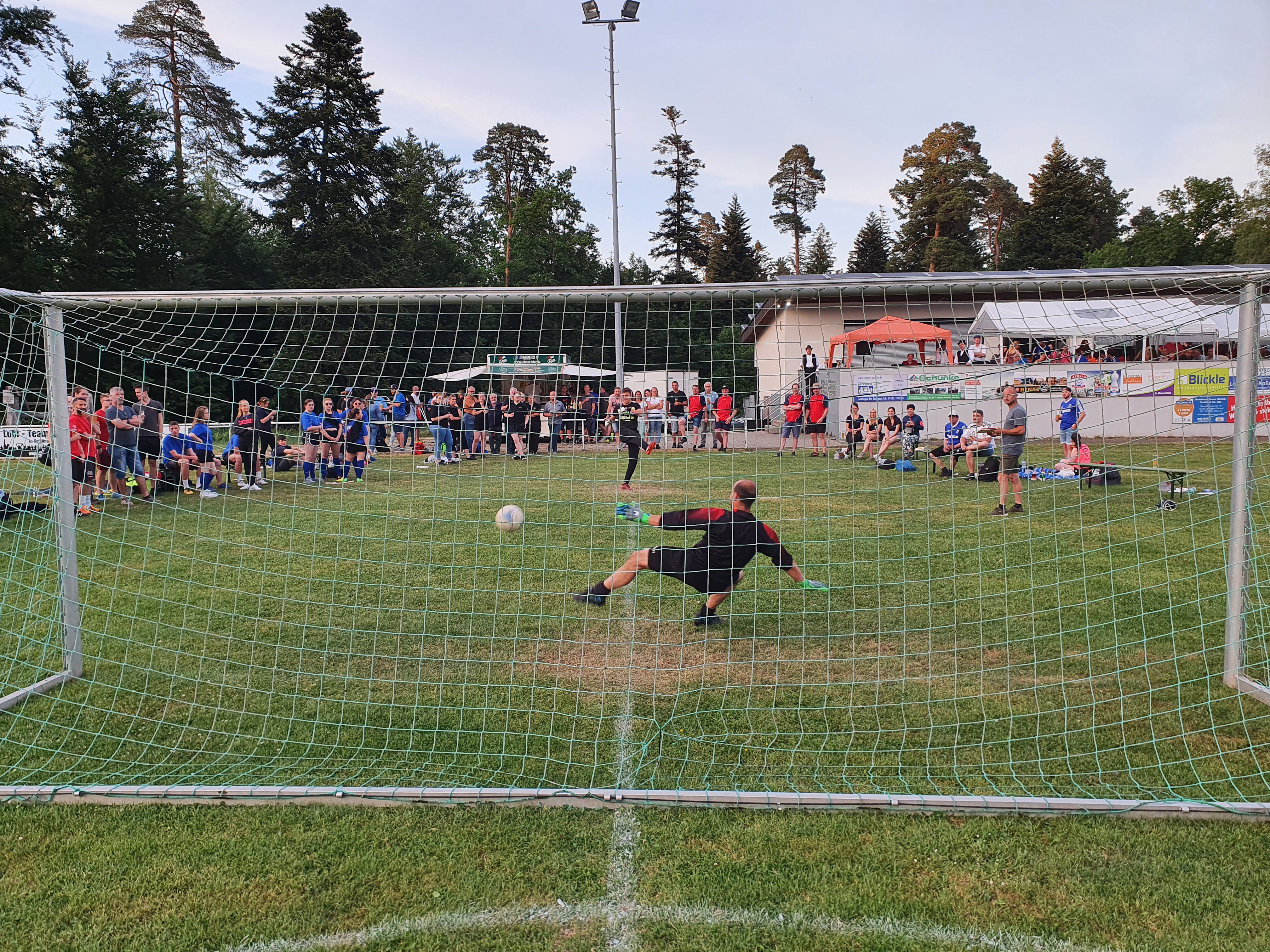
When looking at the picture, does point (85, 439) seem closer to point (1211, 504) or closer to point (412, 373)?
point (1211, 504)

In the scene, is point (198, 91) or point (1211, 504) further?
point (198, 91)

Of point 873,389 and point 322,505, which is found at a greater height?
point 873,389

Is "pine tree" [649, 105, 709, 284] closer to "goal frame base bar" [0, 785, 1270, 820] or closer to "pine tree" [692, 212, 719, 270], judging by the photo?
"pine tree" [692, 212, 719, 270]

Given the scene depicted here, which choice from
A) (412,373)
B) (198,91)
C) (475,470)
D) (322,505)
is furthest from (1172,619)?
(198,91)

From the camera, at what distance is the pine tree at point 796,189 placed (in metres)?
56.2

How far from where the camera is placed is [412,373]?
37562 millimetres

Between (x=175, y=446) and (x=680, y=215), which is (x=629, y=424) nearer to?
(x=175, y=446)

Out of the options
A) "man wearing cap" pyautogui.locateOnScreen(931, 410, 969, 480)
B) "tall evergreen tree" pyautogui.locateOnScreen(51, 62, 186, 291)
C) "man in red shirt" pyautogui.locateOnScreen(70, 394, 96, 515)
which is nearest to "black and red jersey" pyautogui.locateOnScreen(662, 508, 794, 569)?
"man wearing cap" pyautogui.locateOnScreen(931, 410, 969, 480)

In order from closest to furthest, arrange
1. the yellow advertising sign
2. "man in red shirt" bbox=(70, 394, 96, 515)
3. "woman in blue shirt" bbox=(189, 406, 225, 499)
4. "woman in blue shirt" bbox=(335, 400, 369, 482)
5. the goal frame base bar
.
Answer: the goal frame base bar < the yellow advertising sign < "man in red shirt" bbox=(70, 394, 96, 515) < "woman in blue shirt" bbox=(189, 406, 225, 499) < "woman in blue shirt" bbox=(335, 400, 369, 482)

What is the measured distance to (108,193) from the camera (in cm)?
2859

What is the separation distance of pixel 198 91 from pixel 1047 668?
47594mm

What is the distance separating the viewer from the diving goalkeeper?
5.59m

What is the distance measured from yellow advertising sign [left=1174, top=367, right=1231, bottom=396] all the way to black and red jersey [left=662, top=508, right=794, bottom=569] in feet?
11.5

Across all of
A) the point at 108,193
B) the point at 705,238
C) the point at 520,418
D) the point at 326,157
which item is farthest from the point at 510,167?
the point at 520,418
